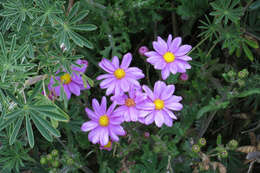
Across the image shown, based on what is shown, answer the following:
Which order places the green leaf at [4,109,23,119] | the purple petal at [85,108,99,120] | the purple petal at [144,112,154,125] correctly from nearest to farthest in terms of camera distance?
1. the green leaf at [4,109,23,119]
2. the purple petal at [144,112,154,125]
3. the purple petal at [85,108,99,120]

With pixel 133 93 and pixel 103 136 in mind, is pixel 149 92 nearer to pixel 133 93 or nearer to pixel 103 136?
pixel 133 93

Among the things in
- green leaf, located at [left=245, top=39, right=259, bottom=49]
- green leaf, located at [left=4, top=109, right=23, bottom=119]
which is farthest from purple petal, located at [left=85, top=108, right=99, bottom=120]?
green leaf, located at [left=245, top=39, right=259, bottom=49]

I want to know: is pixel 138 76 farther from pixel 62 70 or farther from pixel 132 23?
pixel 132 23

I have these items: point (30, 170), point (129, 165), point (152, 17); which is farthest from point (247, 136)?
point (30, 170)

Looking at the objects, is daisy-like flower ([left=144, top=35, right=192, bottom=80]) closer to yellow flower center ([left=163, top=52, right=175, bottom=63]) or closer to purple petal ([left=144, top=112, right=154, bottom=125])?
yellow flower center ([left=163, top=52, right=175, bottom=63])

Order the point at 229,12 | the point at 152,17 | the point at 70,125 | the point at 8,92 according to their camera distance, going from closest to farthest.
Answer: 1. the point at 8,92
2. the point at 229,12
3. the point at 70,125
4. the point at 152,17
